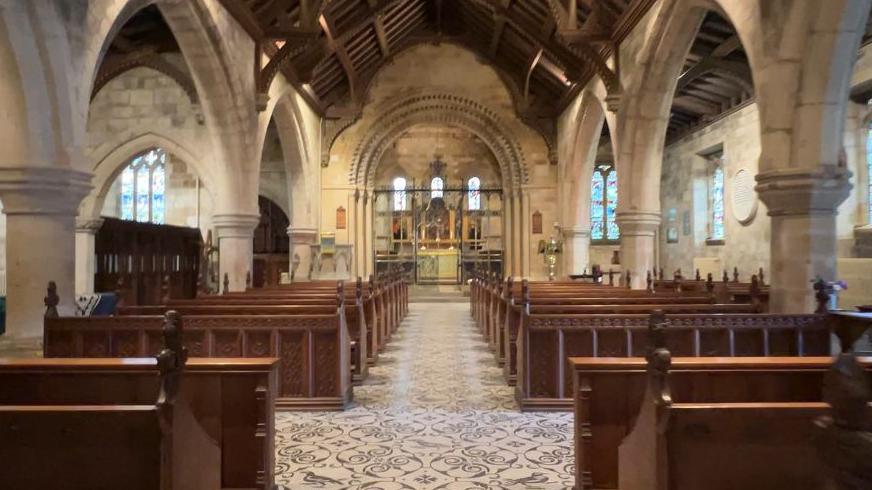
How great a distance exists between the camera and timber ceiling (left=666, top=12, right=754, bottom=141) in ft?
36.4

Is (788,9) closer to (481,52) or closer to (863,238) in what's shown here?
(863,238)

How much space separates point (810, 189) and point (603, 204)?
46.9ft

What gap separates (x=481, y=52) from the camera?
56.1 ft

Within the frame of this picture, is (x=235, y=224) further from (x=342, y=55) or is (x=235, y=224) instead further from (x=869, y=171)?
(x=869, y=171)

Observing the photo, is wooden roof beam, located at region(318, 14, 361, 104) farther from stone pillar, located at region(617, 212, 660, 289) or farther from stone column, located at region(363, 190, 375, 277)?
stone pillar, located at region(617, 212, 660, 289)

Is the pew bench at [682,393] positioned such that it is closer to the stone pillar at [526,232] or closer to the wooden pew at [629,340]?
the wooden pew at [629,340]

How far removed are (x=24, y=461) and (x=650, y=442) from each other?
219 centimetres

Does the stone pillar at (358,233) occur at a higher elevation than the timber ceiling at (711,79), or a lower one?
lower

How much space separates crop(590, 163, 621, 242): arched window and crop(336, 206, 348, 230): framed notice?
24.7 feet

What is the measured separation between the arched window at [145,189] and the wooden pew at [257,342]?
1253 centimetres

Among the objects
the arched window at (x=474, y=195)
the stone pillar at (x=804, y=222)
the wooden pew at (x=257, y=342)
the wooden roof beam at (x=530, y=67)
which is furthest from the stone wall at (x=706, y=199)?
the wooden pew at (x=257, y=342)

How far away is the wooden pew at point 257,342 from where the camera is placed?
477cm

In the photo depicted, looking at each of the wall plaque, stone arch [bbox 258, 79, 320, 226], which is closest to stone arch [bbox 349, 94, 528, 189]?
stone arch [bbox 258, 79, 320, 226]

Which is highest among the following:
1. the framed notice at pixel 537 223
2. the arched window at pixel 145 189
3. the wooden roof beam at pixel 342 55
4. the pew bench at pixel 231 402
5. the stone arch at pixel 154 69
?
the wooden roof beam at pixel 342 55
